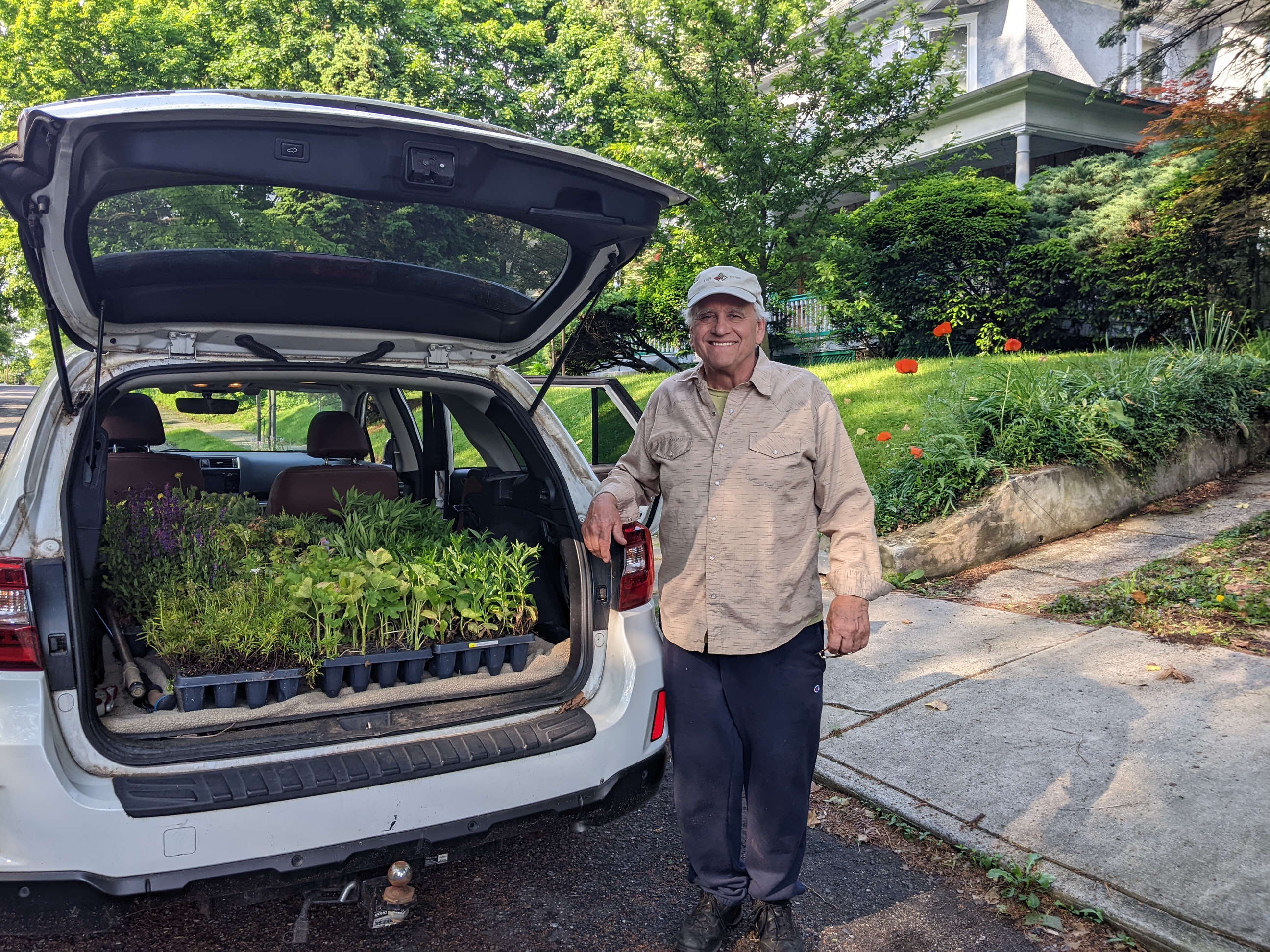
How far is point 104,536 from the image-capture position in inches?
118

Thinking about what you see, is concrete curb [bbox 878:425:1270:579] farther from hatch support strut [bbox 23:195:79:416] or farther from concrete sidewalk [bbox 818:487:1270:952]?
hatch support strut [bbox 23:195:79:416]

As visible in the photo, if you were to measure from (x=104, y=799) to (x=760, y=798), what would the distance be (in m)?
1.62

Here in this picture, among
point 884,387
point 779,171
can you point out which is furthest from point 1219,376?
point 779,171

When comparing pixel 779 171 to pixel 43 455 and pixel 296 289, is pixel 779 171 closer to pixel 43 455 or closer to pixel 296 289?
pixel 296 289

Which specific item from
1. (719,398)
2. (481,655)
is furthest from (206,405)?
(719,398)

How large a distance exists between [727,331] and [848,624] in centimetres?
87

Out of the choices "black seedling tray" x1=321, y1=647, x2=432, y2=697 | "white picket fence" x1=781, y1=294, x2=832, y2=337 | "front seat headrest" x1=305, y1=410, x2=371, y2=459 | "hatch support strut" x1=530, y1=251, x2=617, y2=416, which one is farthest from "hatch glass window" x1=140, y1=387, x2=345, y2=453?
"white picket fence" x1=781, y1=294, x2=832, y2=337

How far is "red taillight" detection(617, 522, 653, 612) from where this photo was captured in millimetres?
2857

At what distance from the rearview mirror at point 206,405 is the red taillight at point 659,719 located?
108 inches

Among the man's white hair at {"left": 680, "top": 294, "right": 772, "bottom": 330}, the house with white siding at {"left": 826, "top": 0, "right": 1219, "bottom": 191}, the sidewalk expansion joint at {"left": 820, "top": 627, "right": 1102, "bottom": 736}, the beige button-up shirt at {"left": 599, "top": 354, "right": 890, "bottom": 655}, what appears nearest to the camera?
the beige button-up shirt at {"left": 599, "top": 354, "right": 890, "bottom": 655}

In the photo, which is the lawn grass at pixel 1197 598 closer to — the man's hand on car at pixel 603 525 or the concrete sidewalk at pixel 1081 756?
the concrete sidewalk at pixel 1081 756

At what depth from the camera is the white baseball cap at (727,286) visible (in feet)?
8.14

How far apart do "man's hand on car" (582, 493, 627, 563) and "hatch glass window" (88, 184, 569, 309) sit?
95cm

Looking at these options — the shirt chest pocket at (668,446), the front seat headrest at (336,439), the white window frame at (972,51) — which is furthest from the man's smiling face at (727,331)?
the white window frame at (972,51)
